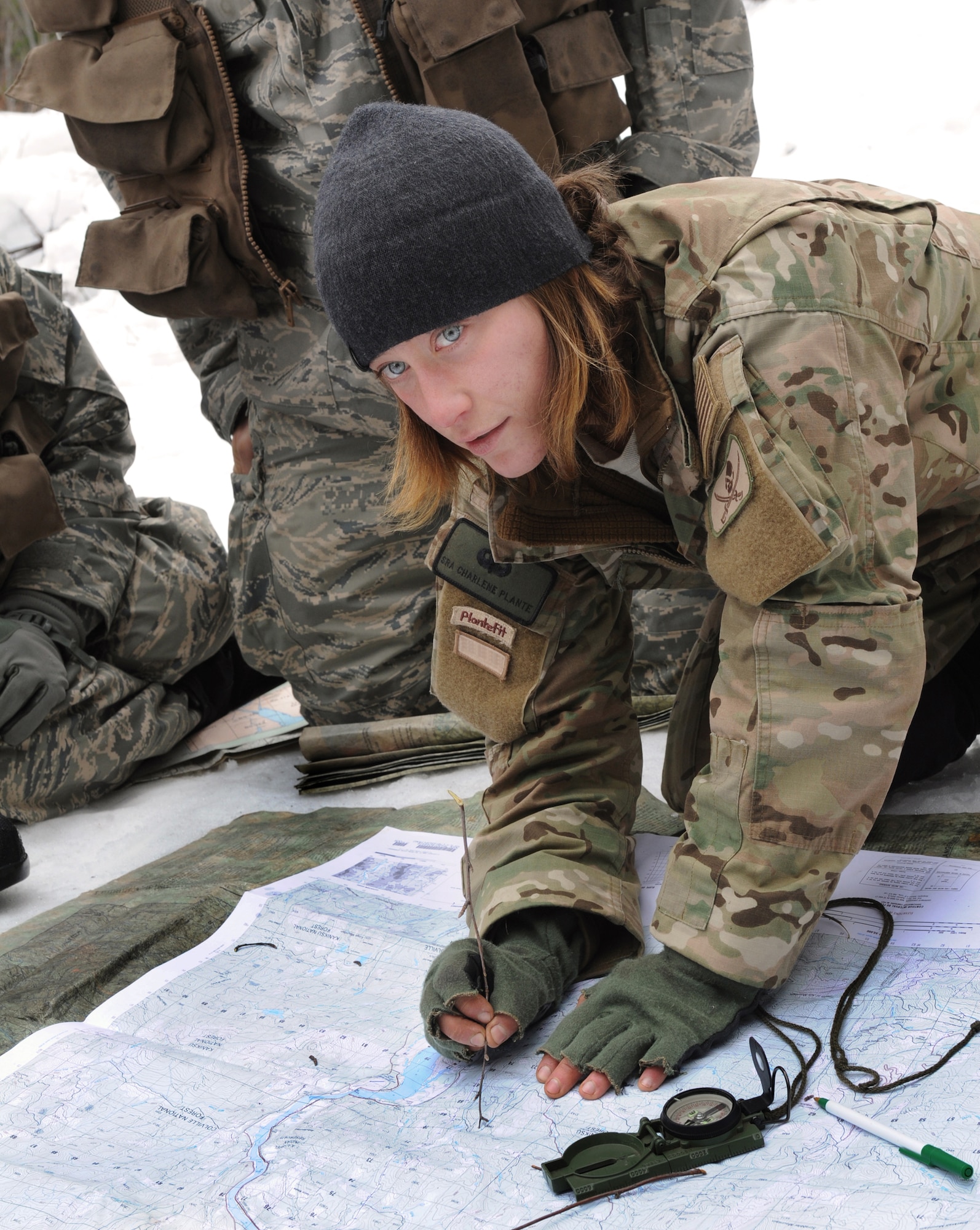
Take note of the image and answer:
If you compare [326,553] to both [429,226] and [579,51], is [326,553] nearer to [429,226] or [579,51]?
[579,51]

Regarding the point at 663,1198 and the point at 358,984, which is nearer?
the point at 663,1198

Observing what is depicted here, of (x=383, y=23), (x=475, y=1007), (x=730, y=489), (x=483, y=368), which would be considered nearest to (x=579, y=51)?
(x=383, y=23)

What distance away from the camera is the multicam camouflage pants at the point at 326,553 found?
8.39ft

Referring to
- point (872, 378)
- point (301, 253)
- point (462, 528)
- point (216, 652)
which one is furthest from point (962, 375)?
point (216, 652)

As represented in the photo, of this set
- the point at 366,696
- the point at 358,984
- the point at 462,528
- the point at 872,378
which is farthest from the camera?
the point at 366,696

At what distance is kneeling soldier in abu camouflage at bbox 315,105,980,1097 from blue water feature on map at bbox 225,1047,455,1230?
76 mm

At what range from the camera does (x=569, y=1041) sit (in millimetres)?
1224

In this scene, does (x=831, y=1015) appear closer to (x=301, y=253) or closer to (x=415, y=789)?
(x=415, y=789)

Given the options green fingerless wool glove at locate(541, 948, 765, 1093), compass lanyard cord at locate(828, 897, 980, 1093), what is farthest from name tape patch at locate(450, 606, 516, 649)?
compass lanyard cord at locate(828, 897, 980, 1093)

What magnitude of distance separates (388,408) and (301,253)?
37 cm

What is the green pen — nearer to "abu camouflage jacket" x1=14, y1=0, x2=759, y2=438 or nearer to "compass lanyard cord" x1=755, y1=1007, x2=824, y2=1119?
"compass lanyard cord" x1=755, y1=1007, x2=824, y2=1119

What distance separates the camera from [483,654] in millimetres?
1664

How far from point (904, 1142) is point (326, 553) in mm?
1920

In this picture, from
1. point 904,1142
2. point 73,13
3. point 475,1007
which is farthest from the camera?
point 73,13
